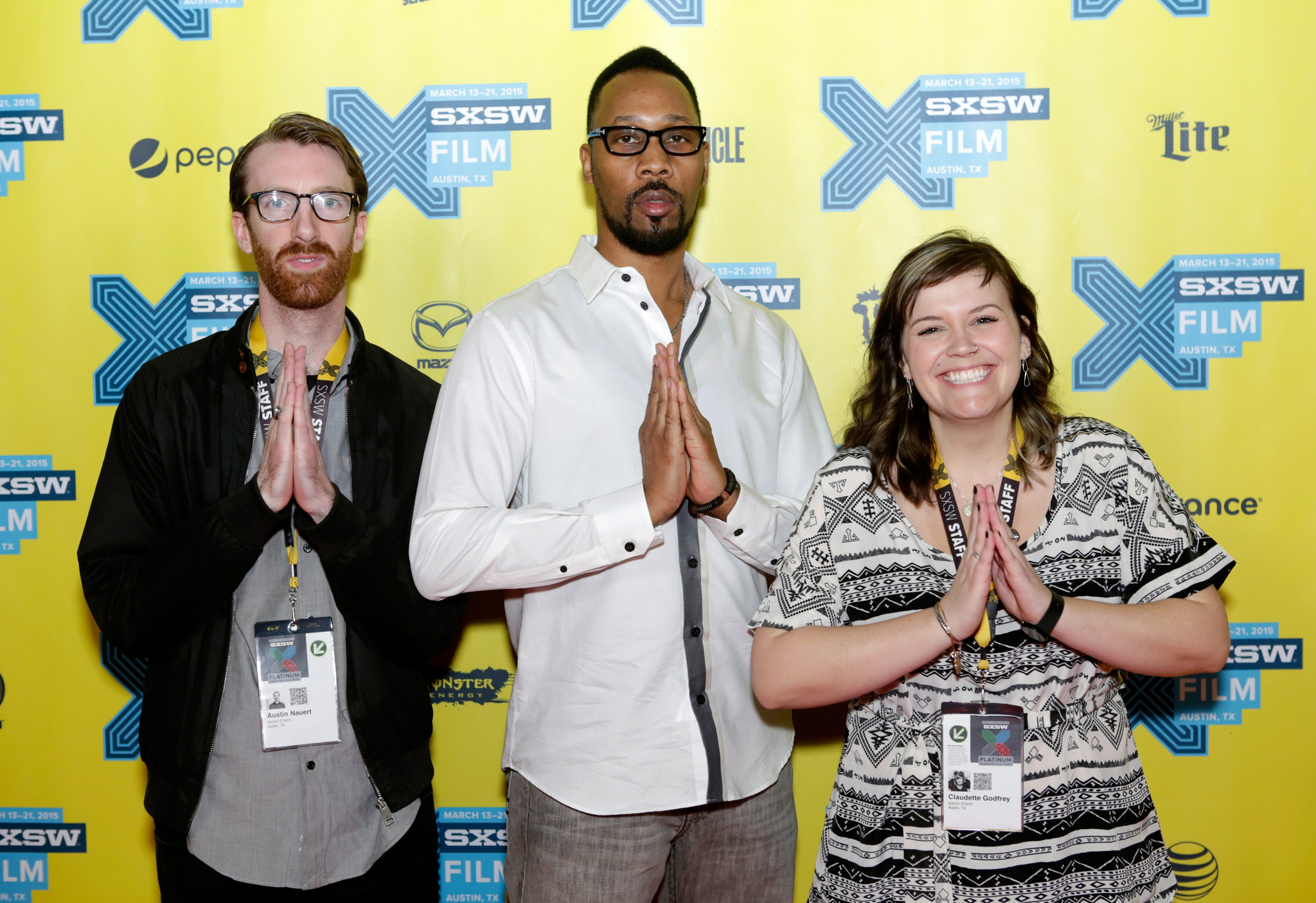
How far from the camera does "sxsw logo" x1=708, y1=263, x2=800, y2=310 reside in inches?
99.9

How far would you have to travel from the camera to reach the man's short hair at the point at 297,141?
6.55 ft

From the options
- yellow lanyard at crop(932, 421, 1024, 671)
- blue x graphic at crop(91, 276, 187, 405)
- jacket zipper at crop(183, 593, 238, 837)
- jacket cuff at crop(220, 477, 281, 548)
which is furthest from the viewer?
blue x graphic at crop(91, 276, 187, 405)

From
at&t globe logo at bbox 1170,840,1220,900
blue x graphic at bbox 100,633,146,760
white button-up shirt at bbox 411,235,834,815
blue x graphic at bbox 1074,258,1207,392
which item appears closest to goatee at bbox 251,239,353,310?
white button-up shirt at bbox 411,235,834,815

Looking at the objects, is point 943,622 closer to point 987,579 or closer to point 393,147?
point 987,579

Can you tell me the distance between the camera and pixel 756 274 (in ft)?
8.33

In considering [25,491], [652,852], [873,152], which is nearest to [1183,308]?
[873,152]

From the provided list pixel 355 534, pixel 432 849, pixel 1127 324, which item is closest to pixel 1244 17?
pixel 1127 324

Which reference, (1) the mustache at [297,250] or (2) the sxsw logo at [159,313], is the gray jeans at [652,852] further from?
(2) the sxsw logo at [159,313]

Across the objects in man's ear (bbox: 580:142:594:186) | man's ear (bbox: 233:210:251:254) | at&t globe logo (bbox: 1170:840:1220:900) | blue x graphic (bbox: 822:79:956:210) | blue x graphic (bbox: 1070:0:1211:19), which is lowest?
at&t globe logo (bbox: 1170:840:1220:900)

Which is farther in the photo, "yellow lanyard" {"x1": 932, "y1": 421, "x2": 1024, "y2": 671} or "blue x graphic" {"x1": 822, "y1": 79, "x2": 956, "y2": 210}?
"blue x graphic" {"x1": 822, "y1": 79, "x2": 956, "y2": 210}

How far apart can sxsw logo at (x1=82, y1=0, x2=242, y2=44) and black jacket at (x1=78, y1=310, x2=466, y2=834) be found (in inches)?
41.6

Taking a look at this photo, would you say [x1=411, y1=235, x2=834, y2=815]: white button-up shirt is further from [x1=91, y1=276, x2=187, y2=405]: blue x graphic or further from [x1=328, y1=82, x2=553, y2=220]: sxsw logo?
[x1=91, y1=276, x2=187, y2=405]: blue x graphic

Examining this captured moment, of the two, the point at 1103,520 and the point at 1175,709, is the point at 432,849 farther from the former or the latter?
the point at 1175,709

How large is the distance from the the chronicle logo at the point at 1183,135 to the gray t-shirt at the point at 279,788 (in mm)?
2401
